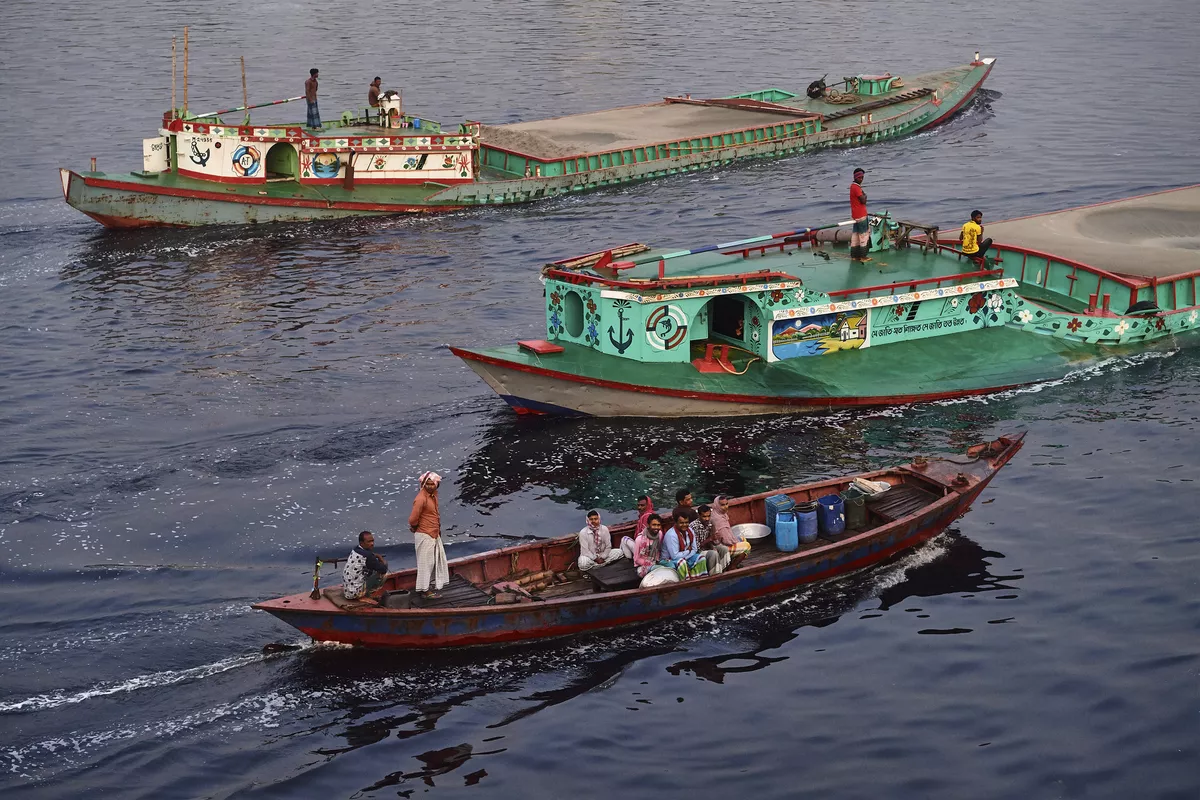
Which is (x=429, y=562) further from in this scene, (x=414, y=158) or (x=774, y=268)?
(x=414, y=158)

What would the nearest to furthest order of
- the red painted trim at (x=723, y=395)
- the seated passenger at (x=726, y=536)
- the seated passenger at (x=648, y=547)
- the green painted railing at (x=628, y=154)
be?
the seated passenger at (x=648, y=547), the seated passenger at (x=726, y=536), the red painted trim at (x=723, y=395), the green painted railing at (x=628, y=154)

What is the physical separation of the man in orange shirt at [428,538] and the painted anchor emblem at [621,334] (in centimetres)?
1032

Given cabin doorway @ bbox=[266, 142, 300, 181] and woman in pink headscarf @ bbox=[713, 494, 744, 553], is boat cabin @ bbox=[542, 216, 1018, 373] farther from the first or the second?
cabin doorway @ bbox=[266, 142, 300, 181]

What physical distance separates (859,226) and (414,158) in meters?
21.1

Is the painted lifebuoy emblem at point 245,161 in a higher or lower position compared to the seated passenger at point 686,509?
higher

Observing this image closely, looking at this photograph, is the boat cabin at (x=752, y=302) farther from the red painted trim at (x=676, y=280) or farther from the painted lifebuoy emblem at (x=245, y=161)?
the painted lifebuoy emblem at (x=245, y=161)

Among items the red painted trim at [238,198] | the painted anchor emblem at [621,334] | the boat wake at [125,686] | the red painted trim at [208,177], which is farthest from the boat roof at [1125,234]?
the red painted trim at [208,177]

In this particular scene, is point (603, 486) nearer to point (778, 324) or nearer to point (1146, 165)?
point (778, 324)

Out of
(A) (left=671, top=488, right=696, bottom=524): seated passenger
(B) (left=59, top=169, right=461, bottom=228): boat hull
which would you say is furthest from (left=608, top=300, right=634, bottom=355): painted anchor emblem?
(B) (left=59, top=169, right=461, bottom=228): boat hull

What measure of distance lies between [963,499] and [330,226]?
2994cm

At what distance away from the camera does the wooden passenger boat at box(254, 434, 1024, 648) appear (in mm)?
22906

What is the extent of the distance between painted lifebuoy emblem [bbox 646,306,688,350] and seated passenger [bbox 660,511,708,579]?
8.75m

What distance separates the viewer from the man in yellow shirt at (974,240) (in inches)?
1394

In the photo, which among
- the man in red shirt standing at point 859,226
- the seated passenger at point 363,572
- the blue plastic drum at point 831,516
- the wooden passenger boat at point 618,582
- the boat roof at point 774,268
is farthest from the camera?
the man in red shirt standing at point 859,226
